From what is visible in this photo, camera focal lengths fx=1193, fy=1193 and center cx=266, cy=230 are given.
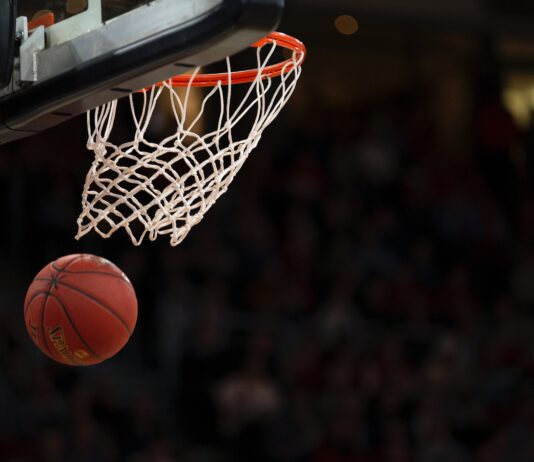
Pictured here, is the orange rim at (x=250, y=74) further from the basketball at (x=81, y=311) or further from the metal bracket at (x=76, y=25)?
the basketball at (x=81, y=311)

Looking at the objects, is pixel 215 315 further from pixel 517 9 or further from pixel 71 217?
pixel 517 9

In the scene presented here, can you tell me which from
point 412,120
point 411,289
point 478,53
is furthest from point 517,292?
point 478,53

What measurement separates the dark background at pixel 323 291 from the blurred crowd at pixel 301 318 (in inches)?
0.6

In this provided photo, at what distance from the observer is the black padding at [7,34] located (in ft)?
10.3

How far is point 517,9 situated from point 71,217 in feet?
18.2

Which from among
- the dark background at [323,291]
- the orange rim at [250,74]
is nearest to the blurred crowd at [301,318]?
the dark background at [323,291]

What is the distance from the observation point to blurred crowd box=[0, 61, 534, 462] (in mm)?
7496

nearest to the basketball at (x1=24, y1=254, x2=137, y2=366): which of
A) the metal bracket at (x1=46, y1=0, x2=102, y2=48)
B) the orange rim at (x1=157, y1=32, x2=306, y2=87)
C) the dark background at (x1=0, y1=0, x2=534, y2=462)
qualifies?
the orange rim at (x1=157, y1=32, x2=306, y2=87)

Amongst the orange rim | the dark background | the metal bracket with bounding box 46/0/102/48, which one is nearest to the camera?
the metal bracket with bounding box 46/0/102/48

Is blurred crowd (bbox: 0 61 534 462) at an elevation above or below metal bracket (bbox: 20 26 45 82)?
below

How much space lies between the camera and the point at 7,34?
3.16m

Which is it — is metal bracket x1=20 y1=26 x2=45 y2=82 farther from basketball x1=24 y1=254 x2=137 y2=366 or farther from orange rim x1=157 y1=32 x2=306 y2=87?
basketball x1=24 y1=254 x2=137 y2=366

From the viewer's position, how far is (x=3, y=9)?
3152 millimetres

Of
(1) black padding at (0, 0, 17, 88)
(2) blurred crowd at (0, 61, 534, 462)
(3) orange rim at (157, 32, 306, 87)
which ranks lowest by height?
(2) blurred crowd at (0, 61, 534, 462)
